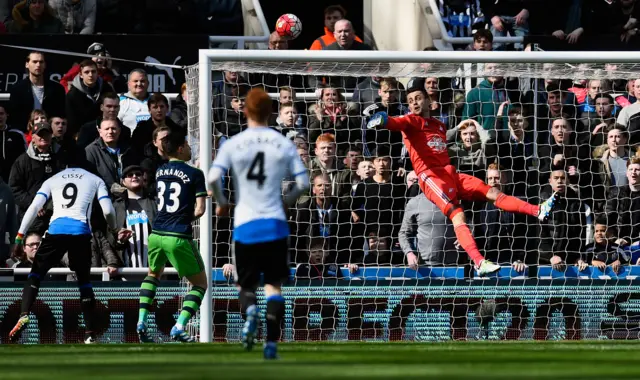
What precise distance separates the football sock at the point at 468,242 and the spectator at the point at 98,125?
12.7ft

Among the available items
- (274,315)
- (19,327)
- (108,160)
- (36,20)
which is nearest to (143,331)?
(19,327)

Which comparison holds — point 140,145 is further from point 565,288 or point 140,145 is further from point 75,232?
point 565,288

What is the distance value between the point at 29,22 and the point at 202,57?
436 centimetres

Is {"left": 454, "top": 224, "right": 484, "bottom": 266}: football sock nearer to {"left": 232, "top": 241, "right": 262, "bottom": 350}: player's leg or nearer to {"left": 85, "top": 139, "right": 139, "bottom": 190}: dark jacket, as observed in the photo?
{"left": 85, "top": 139, "right": 139, "bottom": 190}: dark jacket

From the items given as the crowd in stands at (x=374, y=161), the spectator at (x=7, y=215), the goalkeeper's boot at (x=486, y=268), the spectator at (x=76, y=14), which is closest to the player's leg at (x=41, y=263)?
the crowd in stands at (x=374, y=161)

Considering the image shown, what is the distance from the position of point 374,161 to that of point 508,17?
495cm

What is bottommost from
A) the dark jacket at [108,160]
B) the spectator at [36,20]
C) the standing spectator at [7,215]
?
the standing spectator at [7,215]

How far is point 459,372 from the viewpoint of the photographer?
7238 millimetres

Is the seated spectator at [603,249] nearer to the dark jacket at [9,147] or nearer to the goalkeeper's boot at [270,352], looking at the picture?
the dark jacket at [9,147]

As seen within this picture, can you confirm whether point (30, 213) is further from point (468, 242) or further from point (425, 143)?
point (468, 242)

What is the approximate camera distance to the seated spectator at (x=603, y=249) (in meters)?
14.4

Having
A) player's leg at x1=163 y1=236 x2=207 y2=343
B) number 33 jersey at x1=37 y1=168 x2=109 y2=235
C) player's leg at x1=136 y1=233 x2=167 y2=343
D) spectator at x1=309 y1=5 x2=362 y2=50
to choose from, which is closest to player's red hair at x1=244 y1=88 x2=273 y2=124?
player's leg at x1=163 y1=236 x2=207 y2=343

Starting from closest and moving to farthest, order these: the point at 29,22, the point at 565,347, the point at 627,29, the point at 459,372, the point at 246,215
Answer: the point at 459,372 → the point at 246,215 → the point at 565,347 → the point at 29,22 → the point at 627,29

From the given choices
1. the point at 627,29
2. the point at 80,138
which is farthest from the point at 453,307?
the point at 627,29
